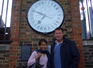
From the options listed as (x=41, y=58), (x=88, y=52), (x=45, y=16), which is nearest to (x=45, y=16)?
(x=45, y=16)

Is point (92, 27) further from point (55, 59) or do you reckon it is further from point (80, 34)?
point (55, 59)

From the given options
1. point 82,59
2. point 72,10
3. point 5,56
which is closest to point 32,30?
point 5,56

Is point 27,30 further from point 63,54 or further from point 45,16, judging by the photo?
point 63,54

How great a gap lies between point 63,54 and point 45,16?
1.51 metres

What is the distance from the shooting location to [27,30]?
3.92 metres

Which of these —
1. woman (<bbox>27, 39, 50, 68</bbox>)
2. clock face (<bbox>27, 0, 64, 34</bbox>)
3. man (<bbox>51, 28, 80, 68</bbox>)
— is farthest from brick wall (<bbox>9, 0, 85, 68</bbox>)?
man (<bbox>51, 28, 80, 68</bbox>)

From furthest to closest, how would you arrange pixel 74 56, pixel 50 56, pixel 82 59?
pixel 82 59
pixel 50 56
pixel 74 56

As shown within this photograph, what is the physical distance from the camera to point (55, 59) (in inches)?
111

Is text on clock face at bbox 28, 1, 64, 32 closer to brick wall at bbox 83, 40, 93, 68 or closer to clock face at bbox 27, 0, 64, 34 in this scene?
clock face at bbox 27, 0, 64, 34

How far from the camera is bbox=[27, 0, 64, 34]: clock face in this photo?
12.7 ft

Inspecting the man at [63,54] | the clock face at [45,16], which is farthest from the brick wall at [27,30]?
the man at [63,54]

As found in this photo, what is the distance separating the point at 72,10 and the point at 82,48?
3.56ft

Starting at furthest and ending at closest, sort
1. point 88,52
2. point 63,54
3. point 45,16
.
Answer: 1. point 45,16
2. point 88,52
3. point 63,54

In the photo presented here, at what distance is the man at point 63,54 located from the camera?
2704 millimetres
